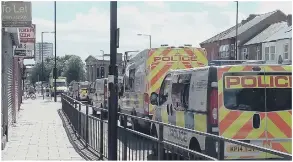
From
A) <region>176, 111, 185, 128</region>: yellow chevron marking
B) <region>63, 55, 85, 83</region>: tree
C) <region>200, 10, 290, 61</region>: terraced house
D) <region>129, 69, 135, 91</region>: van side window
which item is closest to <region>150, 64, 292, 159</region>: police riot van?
<region>176, 111, 185, 128</region>: yellow chevron marking

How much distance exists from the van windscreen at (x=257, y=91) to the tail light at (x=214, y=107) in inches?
6.1

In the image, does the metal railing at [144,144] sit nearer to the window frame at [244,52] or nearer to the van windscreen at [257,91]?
the van windscreen at [257,91]

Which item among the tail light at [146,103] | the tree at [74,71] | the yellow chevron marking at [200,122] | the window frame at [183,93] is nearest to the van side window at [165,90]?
the window frame at [183,93]

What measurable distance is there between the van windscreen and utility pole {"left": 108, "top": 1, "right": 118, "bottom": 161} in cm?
174

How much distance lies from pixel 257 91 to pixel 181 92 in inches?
76.8

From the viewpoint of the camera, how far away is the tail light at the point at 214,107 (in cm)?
846

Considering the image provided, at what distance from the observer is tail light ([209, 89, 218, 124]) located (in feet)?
27.8

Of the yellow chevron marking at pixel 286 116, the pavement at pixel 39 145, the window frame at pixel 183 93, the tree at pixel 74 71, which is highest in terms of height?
the tree at pixel 74 71

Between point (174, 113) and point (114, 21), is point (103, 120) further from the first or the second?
point (114, 21)

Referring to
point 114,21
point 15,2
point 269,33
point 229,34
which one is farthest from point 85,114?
point 229,34

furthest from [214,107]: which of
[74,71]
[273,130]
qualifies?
[74,71]

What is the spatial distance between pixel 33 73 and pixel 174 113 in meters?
115

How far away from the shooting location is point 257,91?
853cm

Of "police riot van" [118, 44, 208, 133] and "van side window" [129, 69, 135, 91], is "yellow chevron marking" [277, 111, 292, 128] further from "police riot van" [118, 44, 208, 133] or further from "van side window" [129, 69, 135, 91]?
"van side window" [129, 69, 135, 91]
